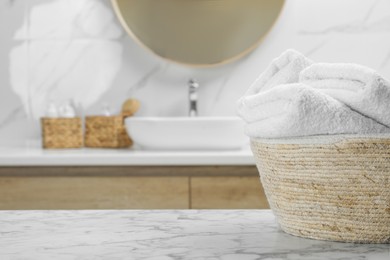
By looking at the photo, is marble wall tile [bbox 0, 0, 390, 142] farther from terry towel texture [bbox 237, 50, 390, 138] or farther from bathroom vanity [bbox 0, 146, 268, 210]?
terry towel texture [bbox 237, 50, 390, 138]

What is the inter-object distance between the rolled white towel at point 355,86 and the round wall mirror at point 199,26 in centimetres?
175

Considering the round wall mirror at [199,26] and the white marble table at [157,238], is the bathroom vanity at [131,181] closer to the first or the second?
the round wall mirror at [199,26]

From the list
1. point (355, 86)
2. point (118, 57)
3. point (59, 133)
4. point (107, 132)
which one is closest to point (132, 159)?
point (107, 132)

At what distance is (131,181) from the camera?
2.02 meters

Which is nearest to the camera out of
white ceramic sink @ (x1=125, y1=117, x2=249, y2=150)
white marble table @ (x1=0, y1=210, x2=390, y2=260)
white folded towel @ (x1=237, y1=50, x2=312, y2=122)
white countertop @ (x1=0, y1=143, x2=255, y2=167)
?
white marble table @ (x1=0, y1=210, x2=390, y2=260)

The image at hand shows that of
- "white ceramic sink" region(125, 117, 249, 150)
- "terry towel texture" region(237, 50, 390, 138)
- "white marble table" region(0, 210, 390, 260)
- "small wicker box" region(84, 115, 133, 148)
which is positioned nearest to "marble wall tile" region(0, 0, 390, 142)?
"small wicker box" region(84, 115, 133, 148)

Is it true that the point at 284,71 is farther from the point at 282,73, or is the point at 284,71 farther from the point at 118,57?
the point at 118,57

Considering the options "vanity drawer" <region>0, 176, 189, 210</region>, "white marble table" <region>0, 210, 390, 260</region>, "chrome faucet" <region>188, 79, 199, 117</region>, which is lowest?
"vanity drawer" <region>0, 176, 189, 210</region>

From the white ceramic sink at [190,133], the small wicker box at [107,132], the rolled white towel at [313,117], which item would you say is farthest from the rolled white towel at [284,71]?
the small wicker box at [107,132]

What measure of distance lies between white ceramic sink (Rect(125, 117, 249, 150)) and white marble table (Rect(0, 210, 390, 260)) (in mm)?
1209

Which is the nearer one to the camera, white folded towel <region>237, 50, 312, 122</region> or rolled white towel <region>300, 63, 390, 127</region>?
rolled white towel <region>300, 63, 390, 127</region>

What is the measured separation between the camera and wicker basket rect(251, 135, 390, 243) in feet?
2.26

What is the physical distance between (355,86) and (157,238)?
0.28 m

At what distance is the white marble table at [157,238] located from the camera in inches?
26.5
